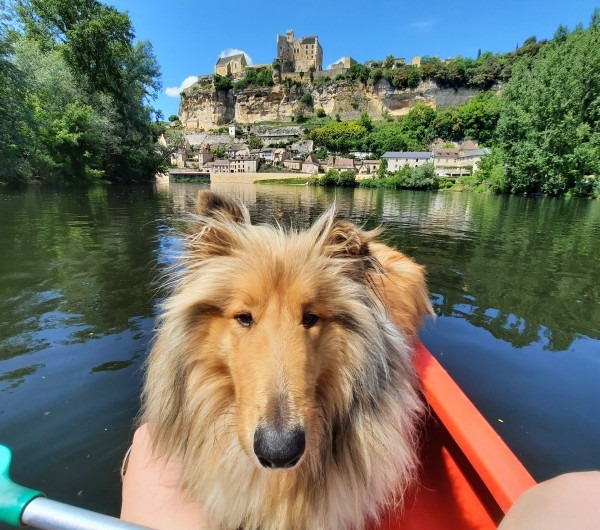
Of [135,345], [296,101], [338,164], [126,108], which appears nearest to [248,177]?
[338,164]

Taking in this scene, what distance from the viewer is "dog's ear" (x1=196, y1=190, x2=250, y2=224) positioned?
210 cm

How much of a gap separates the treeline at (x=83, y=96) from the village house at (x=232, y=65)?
125234mm

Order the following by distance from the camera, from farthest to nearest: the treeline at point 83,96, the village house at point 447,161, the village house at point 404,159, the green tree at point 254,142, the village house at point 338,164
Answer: the green tree at point 254,142
the village house at point 338,164
the village house at point 404,159
the village house at point 447,161
the treeline at point 83,96

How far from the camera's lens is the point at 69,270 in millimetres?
8438

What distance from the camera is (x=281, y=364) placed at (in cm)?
164

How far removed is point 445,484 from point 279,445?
1988 mm

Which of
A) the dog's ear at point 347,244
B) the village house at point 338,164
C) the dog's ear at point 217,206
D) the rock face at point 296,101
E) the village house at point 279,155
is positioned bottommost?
the dog's ear at point 347,244

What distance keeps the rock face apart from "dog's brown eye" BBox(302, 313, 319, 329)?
142 m

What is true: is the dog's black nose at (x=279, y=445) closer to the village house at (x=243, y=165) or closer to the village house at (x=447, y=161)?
the village house at (x=447, y=161)

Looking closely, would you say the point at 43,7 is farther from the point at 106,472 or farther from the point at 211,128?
the point at 211,128

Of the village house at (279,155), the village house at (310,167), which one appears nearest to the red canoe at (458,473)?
the village house at (310,167)

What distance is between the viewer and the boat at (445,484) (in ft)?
3.97

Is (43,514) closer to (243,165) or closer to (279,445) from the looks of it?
(279,445)

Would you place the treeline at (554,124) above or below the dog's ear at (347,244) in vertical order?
above
